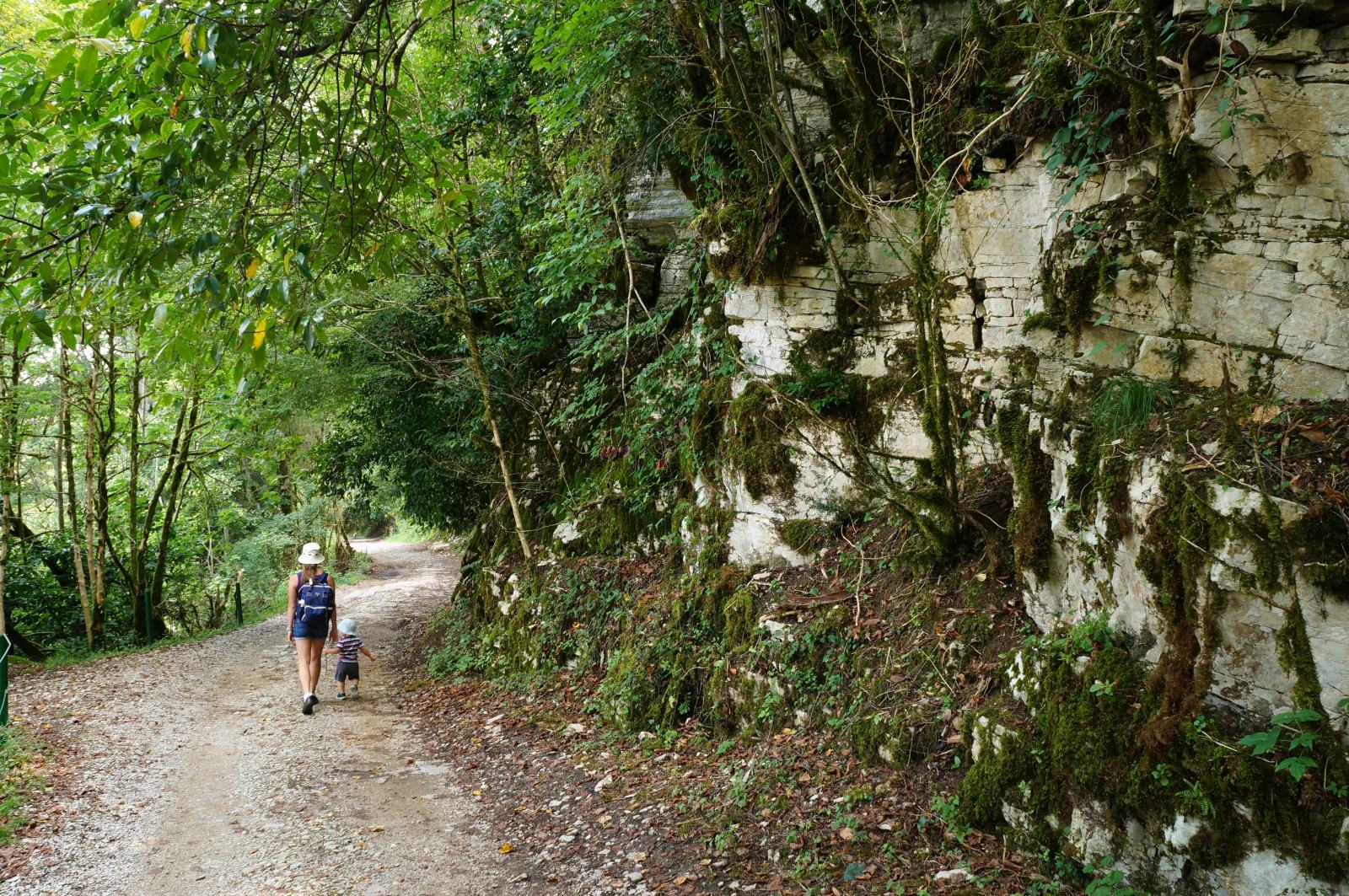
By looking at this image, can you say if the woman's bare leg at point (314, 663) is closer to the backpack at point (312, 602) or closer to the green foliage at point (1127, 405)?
the backpack at point (312, 602)

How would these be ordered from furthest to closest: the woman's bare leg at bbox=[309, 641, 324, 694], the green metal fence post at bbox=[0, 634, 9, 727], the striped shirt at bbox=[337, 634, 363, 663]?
the striped shirt at bbox=[337, 634, 363, 663], the woman's bare leg at bbox=[309, 641, 324, 694], the green metal fence post at bbox=[0, 634, 9, 727]

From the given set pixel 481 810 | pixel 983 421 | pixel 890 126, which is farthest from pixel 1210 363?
pixel 481 810

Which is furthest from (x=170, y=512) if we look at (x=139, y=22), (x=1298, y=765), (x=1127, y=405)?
(x=1298, y=765)

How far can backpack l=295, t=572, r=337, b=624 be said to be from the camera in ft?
27.2

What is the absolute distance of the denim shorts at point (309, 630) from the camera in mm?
8273

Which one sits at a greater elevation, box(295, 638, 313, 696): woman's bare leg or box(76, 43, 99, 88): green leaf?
box(76, 43, 99, 88): green leaf

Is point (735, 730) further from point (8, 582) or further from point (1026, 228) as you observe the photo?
point (8, 582)

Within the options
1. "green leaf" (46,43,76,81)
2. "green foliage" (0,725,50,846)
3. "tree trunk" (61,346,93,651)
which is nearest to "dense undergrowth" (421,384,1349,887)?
"green foliage" (0,725,50,846)

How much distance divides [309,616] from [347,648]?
872 mm

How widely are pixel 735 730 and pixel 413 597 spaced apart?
46.3 ft

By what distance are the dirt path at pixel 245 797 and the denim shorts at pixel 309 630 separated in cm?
85

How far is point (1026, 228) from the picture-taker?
5387mm

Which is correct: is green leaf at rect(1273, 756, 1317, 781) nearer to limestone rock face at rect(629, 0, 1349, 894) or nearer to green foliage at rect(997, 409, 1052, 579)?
limestone rock face at rect(629, 0, 1349, 894)

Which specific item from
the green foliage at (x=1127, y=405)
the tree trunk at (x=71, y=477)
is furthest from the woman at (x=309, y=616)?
the green foliage at (x=1127, y=405)
